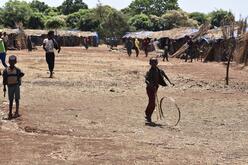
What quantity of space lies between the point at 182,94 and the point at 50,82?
484 centimetres

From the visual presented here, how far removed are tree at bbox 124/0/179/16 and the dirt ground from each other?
120 meters

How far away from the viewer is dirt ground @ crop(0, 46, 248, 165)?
846cm

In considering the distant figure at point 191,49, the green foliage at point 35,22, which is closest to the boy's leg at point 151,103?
the distant figure at point 191,49

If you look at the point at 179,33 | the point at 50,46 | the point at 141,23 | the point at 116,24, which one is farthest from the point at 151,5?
the point at 50,46

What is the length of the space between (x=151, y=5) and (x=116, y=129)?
131 metres

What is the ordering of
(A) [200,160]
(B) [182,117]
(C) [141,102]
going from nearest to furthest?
(A) [200,160] → (B) [182,117] → (C) [141,102]

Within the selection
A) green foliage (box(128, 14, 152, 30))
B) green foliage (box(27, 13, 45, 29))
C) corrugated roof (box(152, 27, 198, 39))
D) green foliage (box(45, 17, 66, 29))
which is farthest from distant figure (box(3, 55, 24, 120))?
green foliage (box(27, 13, 45, 29))

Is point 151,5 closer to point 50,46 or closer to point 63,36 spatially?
point 63,36

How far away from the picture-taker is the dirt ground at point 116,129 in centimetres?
846

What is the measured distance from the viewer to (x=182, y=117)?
13.0m

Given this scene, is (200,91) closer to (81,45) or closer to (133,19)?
(81,45)

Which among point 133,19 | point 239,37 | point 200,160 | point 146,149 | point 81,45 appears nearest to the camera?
point 200,160

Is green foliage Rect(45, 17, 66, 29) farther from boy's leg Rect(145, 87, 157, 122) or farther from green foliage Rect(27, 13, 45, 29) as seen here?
boy's leg Rect(145, 87, 157, 122)

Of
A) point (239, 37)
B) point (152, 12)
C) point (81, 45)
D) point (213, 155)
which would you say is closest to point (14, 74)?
point (213, 155)
